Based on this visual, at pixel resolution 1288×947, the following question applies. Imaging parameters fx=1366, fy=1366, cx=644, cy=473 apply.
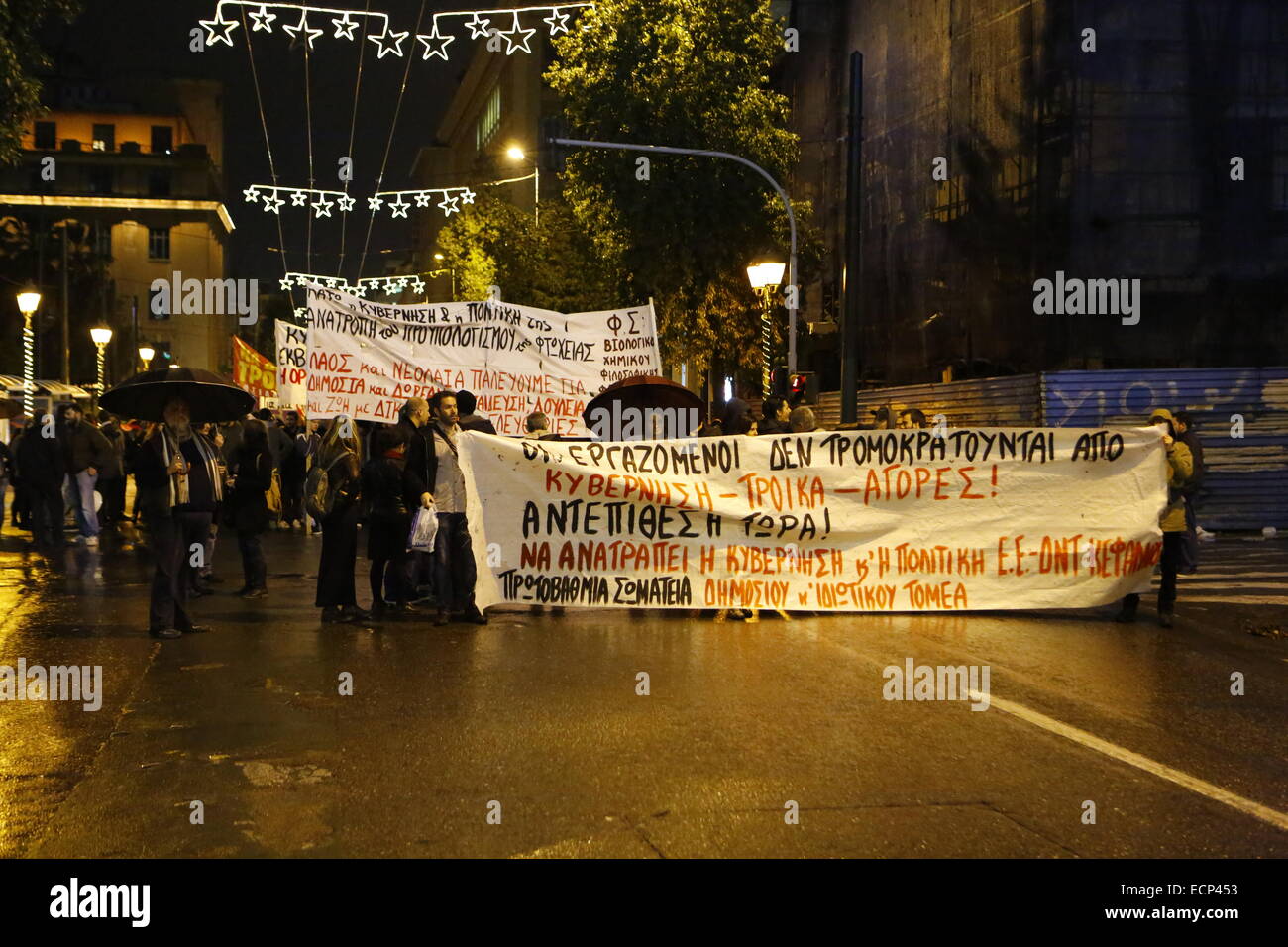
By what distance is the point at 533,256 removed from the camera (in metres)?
38.8

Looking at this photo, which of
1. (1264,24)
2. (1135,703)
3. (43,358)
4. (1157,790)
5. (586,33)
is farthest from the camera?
(43,358)

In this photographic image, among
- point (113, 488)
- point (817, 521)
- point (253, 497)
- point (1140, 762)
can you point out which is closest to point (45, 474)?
point (113, 488)

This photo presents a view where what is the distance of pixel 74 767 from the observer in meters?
6.21

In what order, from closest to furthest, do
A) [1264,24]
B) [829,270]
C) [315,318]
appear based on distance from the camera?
1. [315,318]
2. [1264,24]
3. [829,270]

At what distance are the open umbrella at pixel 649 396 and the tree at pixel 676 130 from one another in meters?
11.7

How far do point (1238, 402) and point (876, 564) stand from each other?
431 inches

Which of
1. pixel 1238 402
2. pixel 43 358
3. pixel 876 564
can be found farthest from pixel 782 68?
pixel 43 358

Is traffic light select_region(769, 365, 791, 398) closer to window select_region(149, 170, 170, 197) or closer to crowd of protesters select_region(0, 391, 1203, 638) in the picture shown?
crowd of protesters select_region(0, 391, 1203, 638)

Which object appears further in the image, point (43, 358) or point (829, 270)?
point (43, 358)

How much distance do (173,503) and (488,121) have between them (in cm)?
7411

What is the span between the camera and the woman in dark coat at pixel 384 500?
35.6 ft

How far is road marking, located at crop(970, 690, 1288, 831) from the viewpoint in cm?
548

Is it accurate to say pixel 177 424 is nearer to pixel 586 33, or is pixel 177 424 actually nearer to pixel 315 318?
pixel 315 318
